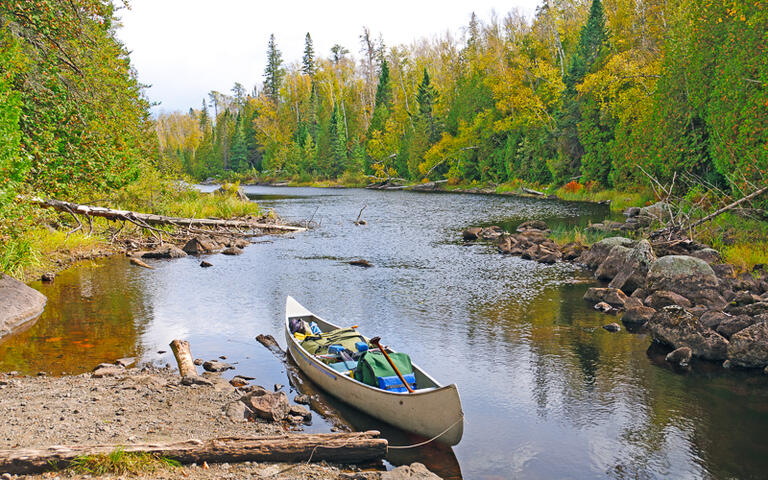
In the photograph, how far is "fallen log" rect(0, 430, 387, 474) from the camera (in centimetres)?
548

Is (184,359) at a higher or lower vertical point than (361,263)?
higher

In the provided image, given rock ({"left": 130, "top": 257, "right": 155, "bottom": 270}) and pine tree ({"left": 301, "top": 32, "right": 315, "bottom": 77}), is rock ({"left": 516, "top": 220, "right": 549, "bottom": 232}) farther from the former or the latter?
pine tree ({"left": 301, "top": 32, "right": 315, "bottom": 77})

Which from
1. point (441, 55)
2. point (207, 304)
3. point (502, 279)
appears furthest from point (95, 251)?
point (441, 55)

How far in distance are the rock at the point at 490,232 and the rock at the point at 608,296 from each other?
1254 centimetres

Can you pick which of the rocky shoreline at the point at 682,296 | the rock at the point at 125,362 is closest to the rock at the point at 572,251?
the rocky shoreline at the point at 682,296

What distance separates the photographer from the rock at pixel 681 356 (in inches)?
451

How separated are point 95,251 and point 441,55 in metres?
63.6

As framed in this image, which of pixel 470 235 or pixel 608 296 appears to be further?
pixel 470 235

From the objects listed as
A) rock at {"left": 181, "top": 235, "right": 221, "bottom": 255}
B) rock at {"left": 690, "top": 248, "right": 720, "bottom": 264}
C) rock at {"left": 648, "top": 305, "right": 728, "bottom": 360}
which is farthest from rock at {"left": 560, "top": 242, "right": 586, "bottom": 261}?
rock at {"left": 181, "top": 235, "right": 221, "bottom": 255}

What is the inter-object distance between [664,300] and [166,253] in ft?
63.3

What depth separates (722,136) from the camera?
69.5 ft

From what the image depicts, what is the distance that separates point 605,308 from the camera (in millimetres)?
15484

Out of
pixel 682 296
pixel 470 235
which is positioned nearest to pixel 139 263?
pixel 470 235

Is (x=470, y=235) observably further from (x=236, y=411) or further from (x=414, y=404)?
(x=236, y=411)
